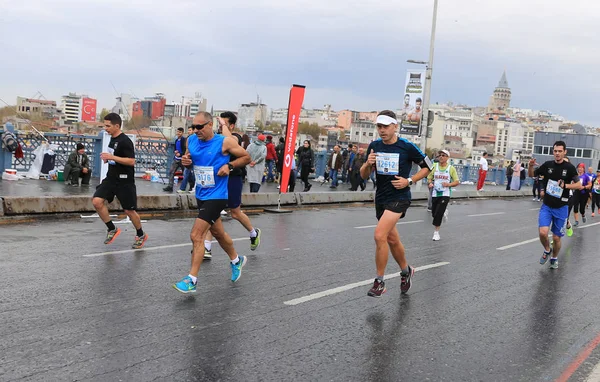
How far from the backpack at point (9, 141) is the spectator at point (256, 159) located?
691 cm

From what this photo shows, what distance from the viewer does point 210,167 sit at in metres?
7.12

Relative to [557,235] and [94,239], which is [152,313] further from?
[557,235]

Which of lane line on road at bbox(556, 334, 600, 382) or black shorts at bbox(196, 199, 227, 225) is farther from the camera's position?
black shorts at bbox(196, 199, 227, 225)

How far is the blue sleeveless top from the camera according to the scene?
23.4ft

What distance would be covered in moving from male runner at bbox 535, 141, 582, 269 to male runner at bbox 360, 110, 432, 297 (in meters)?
3.76

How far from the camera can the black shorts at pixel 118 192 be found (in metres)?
9.66

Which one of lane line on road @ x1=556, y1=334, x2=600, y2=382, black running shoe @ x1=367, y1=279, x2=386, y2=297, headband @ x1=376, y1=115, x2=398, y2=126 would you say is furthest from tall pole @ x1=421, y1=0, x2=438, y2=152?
lane line on road @ x1=556, y1=334, x2=600, y2=382

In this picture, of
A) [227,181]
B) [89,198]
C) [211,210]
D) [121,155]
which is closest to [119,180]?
[121,155]

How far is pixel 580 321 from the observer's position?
23.1 ft

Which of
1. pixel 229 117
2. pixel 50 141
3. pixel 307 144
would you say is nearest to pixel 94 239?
pixel 229 117

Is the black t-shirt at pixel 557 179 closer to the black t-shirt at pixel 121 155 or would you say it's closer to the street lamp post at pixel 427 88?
the black t-shirt at pixel 121 155

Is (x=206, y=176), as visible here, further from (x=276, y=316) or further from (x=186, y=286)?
(x=276, y=316)

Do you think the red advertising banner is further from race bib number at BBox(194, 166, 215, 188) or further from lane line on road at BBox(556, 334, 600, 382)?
lane line on road at BBox(556, 334, 600, 382)

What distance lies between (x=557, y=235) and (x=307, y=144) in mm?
15452
